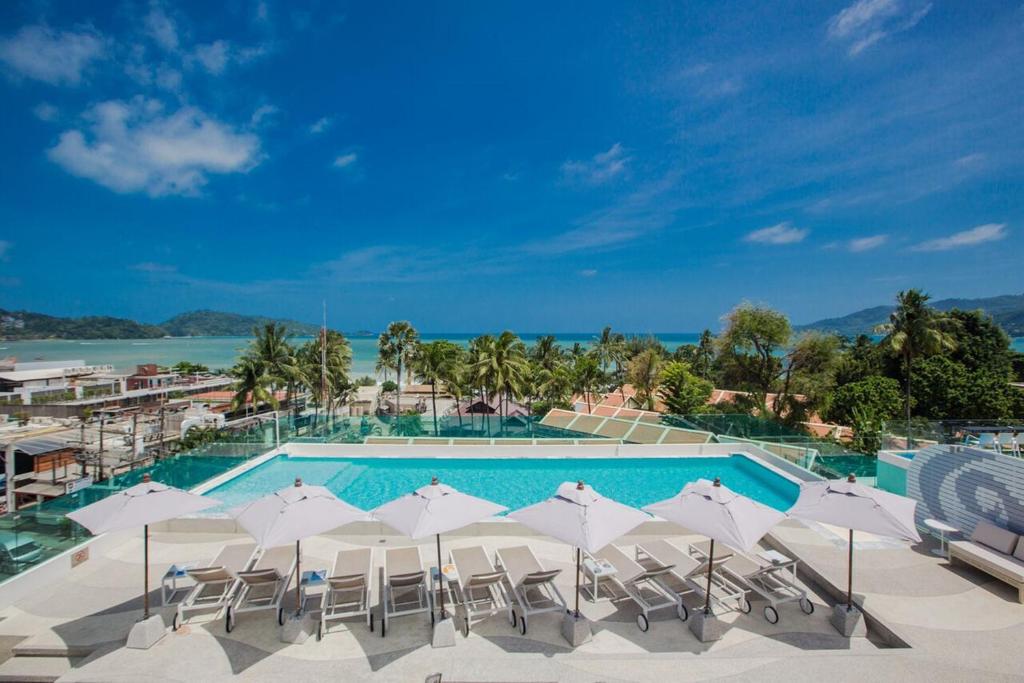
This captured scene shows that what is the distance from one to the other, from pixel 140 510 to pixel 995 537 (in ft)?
38.5

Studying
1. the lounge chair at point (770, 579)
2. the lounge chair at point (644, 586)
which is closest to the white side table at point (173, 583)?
the lounge chair at point (644, 586)

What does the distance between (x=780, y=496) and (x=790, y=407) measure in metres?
19.4

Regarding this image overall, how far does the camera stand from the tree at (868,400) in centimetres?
2309

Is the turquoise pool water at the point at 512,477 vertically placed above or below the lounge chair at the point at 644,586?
below

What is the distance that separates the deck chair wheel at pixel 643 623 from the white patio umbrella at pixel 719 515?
710 millimetres

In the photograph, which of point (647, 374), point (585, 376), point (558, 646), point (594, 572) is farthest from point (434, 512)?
point (585, 376)

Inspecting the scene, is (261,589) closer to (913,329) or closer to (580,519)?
(580,519)

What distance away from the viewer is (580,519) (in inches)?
207

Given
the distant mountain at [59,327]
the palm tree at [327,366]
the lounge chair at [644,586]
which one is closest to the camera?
the lounge chair at [644,586]

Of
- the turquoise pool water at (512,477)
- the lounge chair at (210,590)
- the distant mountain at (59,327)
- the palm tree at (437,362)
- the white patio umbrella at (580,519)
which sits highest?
the distant mountain at (59,327)

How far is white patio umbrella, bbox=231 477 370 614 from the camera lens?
5.10m

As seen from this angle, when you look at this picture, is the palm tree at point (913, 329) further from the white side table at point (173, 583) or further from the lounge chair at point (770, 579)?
the white side table at point (173, 583)

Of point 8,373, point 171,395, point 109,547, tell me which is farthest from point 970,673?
point 8,373

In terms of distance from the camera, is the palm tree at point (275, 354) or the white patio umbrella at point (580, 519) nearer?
the white patio umbrella at point (580, 519)
